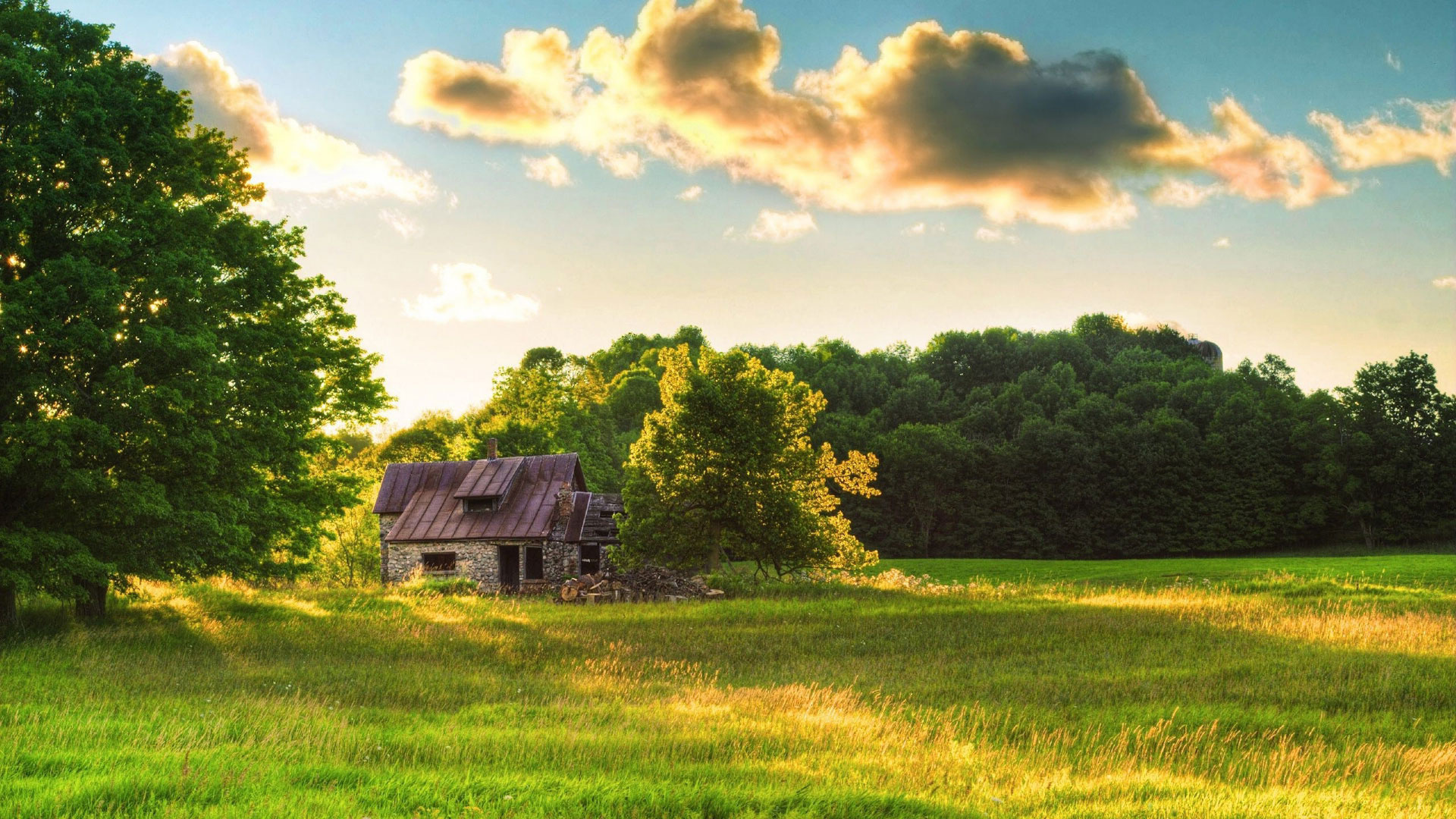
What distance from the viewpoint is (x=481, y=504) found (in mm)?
42969

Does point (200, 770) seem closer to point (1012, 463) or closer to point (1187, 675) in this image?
point (1187, 675)

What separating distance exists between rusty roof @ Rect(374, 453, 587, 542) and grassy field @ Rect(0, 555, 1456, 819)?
14.5m

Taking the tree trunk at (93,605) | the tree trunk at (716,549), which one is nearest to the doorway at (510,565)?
the tree trunk at (716,549)

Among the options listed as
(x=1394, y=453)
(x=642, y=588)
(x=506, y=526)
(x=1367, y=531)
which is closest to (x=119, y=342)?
(x=642, y=588)

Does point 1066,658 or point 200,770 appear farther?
point 1066,658

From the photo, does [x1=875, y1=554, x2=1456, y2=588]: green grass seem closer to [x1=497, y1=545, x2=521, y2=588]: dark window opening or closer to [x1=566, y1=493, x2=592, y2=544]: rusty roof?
[x1=566, y1=493, x2=592, y2=544]: rusty roof

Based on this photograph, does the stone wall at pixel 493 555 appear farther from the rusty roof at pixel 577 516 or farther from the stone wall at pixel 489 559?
the rusty roof at pixel 577 516

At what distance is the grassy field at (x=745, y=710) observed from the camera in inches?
292

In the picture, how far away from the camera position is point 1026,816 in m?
7.25

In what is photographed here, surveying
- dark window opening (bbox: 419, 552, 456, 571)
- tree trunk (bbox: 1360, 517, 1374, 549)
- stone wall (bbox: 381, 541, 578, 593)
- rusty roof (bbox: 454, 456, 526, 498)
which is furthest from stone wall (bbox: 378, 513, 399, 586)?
tree trunk (bbox: 1360, 517, 1374, 549)

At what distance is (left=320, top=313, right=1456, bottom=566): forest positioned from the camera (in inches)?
2516

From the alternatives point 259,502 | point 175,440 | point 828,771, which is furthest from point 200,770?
point 259,502

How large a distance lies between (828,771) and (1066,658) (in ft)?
35.9

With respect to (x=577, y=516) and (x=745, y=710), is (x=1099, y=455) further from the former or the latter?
(x=745, y=710)
